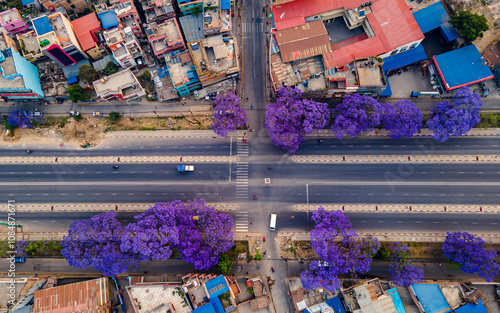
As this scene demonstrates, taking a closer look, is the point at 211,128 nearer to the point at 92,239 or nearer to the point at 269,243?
the point at 269,243

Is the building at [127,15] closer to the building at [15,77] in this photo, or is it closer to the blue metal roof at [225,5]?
the blue metal roof at [225,5]

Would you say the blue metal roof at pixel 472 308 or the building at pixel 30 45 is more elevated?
the building at pixel 30 45

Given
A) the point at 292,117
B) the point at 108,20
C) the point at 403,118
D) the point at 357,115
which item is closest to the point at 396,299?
the point at 403,118

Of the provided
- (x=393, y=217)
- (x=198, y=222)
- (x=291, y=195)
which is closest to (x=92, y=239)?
(x=198, y=222)

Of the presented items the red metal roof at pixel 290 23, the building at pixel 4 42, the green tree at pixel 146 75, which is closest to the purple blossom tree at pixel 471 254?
the red metal roof at pixel 290 23

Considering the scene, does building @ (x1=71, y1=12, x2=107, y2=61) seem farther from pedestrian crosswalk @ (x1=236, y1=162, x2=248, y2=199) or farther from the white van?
the white van

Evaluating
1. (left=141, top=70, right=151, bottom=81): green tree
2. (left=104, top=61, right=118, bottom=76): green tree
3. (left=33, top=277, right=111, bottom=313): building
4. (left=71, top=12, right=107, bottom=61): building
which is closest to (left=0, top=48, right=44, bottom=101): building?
(left=71, top=12, right=107, bottom=61): building
